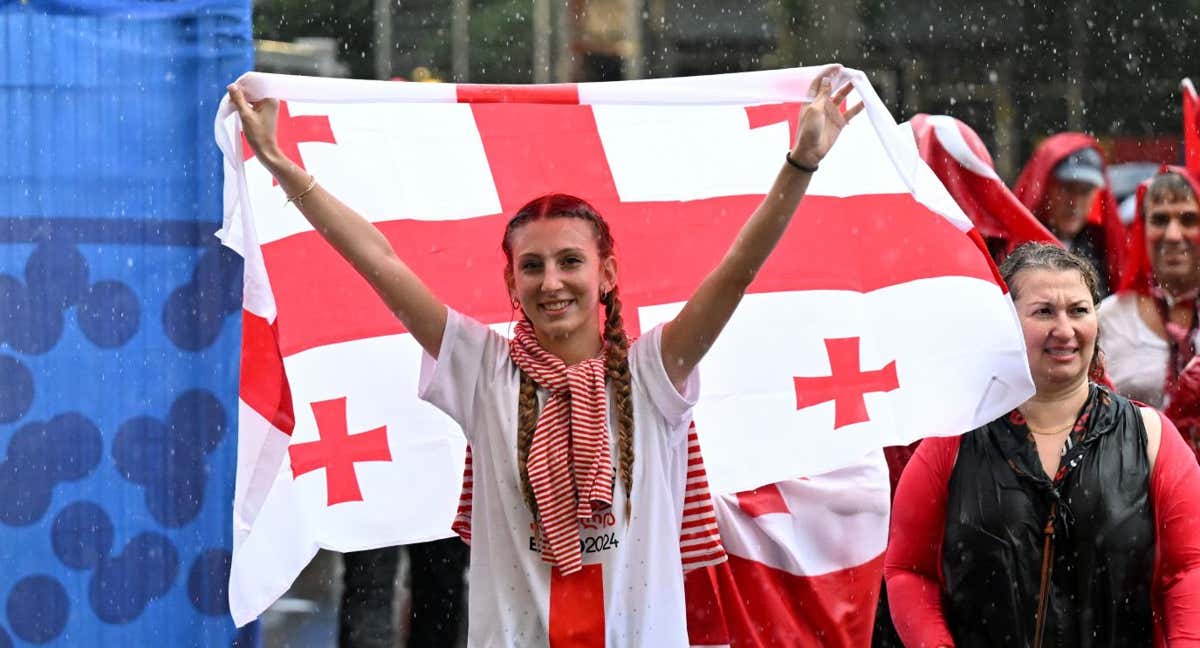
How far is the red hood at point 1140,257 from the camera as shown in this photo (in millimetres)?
6797

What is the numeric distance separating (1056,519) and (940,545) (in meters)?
0.34

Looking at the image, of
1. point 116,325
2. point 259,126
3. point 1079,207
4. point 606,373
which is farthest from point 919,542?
point 1079,207

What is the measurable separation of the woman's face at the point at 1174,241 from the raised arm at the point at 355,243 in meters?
3.71

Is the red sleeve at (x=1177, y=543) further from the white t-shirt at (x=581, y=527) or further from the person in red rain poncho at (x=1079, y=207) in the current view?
the person in red rain poncho at (x=1079, y=207)

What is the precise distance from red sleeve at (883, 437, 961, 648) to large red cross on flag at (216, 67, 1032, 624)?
6.3 inches

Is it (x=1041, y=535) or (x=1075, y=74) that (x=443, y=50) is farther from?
(x=1041, y=535)

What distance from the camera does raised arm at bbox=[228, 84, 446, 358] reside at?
3.87 meters

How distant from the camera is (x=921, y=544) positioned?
445 centimetres

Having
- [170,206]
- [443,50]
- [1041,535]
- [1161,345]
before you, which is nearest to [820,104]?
[1041,535]

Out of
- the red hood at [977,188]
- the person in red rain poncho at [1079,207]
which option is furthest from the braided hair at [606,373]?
the person in red rain poncho at [1079,207]

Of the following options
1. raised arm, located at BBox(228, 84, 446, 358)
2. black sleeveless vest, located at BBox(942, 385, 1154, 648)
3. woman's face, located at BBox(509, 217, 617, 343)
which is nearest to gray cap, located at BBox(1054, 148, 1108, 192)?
black sleeveless vest, located at BBox(942, 385, 1154, 648)

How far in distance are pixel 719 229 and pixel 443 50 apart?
9.87 metres

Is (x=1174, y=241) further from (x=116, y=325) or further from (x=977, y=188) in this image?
(x=116, y=325)

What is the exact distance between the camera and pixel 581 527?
377cm
